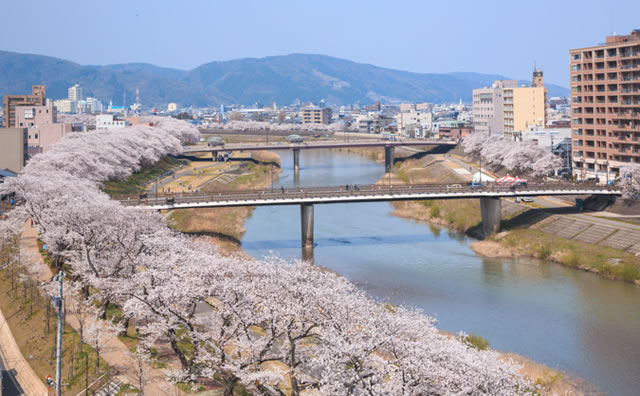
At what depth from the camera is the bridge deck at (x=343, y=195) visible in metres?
35.3

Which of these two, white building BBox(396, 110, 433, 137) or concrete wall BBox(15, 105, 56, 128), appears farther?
white building BBox(396, 110, 433, 137)

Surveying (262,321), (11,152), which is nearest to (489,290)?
(262,321)

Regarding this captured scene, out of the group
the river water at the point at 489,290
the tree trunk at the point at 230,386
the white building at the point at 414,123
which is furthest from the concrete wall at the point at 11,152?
the white building at the point at 414,123

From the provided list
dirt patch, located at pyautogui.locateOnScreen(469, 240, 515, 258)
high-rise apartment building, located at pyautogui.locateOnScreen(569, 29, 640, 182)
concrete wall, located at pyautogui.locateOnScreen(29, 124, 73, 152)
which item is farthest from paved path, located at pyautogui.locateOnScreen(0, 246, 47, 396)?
concrete wall, located at pyautogui.locateOnScreen(29, 124, 73, 152)

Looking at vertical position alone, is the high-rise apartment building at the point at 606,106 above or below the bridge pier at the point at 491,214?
above

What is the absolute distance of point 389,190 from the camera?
1436 inches

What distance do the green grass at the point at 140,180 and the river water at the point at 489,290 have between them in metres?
9.22

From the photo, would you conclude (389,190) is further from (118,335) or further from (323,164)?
(323,164)

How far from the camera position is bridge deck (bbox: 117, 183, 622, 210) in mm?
35344

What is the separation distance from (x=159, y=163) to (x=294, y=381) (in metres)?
55.6

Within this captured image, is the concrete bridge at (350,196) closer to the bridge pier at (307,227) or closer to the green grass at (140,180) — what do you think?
the bridge pier at (307,227)

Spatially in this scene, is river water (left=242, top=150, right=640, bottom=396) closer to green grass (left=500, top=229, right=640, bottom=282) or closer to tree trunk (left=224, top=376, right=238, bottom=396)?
green grass (left=500, top=229, right=640, bottom=282)

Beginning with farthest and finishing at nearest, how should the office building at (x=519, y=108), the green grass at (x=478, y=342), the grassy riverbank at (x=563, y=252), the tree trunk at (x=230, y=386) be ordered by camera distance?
the office building at (x=519, y=108)
the grassy riverbank at (x=563, y=252)
the green grass at (x=478, y=342)
the tree trunk at (x=230, y=386)

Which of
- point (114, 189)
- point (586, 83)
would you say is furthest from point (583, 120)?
point (114, 189)
